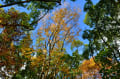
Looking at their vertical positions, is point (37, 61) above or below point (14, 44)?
below

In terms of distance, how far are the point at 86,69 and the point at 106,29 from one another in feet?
40.8

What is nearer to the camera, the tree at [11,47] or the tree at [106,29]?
the tree at [106,29]

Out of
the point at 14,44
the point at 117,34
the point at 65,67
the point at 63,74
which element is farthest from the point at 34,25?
the point at 63,74

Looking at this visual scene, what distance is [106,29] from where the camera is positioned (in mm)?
5637

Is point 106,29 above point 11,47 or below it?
above

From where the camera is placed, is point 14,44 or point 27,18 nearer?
point 27,18

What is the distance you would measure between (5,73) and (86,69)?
39.0ft

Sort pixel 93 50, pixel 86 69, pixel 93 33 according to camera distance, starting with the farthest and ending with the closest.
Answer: pixel 86 69, pixel 93 50, pixel 93 33

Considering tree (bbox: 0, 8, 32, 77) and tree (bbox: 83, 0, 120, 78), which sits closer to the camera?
tree (bbox: 83, 0, 120, 78)


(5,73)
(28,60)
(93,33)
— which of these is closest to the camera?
(93,33)

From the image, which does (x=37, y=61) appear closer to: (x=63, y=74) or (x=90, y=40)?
(x=63, y=74)

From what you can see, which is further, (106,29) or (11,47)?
(11,47)

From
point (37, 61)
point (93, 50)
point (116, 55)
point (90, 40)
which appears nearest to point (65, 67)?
point (37, 61)

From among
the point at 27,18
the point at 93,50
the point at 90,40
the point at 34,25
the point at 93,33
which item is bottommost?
the point at 93,50
